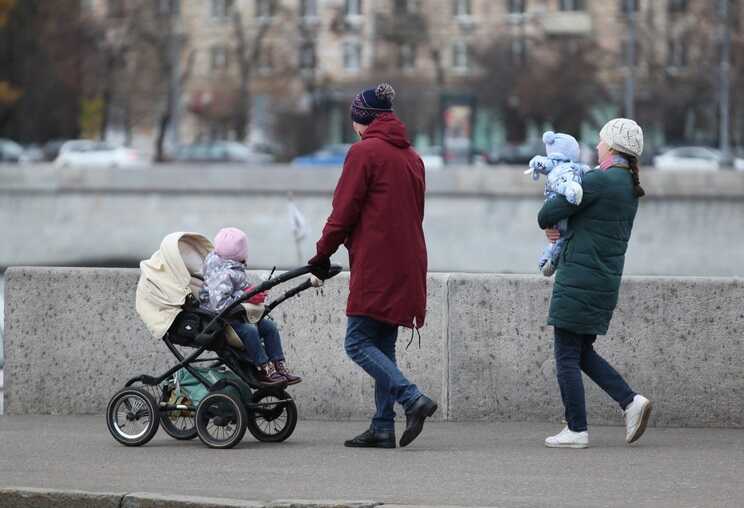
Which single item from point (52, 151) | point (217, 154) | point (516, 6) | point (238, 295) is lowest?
point (52, 151)

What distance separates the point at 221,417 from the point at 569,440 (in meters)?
1.72

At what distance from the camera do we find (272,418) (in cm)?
833

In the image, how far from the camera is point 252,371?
8.12 metres

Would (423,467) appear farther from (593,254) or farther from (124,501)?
(124,501)

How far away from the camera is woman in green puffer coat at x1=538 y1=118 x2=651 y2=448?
7789 mm

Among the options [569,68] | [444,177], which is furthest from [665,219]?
[569,68]

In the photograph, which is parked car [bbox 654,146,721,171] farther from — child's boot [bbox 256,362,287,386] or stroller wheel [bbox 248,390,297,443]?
child's boot [bbox 256,362,287,386]

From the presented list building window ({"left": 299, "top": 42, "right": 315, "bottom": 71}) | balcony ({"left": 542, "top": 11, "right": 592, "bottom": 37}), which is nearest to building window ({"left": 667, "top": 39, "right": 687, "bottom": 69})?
balcony ({"left": 542, "top": 11, "right": 592, "bottom": 37})

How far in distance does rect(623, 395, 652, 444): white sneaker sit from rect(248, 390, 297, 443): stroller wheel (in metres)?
1.69

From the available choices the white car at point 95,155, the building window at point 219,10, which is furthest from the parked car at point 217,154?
the building window at point 219,10

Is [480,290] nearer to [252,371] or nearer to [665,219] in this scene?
[252,371]

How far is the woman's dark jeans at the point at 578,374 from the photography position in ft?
26.0

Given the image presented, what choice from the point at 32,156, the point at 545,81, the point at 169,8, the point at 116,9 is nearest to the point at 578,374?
the point at 32,156

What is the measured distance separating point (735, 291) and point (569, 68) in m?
59.0
